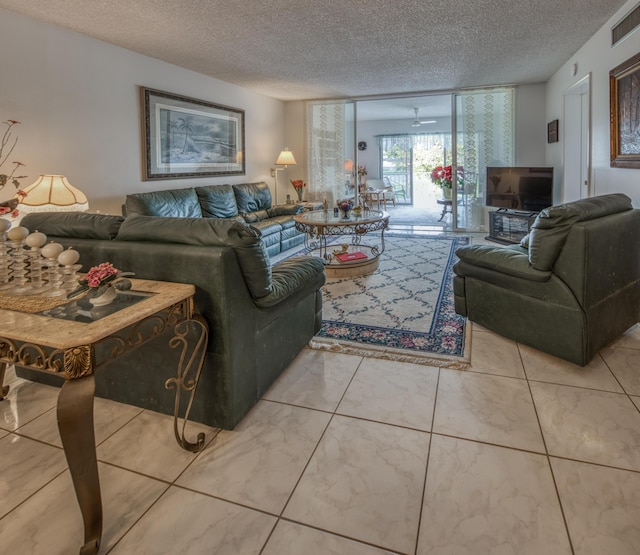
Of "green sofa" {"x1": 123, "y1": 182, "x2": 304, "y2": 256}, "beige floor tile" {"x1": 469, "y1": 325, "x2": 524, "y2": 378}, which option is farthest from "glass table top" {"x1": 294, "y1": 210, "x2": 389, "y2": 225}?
"beige floor tile" {"x1": 469, "y1": 325, "x2": 524, "y2": 378}

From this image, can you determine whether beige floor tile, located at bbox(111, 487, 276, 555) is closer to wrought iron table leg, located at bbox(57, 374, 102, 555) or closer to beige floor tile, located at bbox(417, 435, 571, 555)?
wrought iron table leg, located at bbox(57, 374, 102, 555)

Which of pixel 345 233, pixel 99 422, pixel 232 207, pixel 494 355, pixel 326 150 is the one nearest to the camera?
pixel 99 422

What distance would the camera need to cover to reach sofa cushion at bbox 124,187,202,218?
4.09 meters

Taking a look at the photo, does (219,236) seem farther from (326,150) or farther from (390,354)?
(326,150)

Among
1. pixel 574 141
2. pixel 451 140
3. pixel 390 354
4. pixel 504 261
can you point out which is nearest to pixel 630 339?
pixel 504 261

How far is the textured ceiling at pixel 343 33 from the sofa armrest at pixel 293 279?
7.25 ft

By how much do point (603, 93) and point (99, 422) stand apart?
16.0ft

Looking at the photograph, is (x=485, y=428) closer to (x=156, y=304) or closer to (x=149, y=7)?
(x=156, y=304)

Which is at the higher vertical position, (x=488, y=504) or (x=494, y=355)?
(x=494, y=355)

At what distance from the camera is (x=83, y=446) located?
1233mm

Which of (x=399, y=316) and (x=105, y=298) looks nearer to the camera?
(x=105, y=298)

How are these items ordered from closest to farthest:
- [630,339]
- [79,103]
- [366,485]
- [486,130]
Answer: [366,485]
[630,339]
[79,103]
[486,130]

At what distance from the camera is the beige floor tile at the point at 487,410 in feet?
5.89

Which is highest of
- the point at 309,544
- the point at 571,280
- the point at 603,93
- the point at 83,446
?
the point at 603,93
